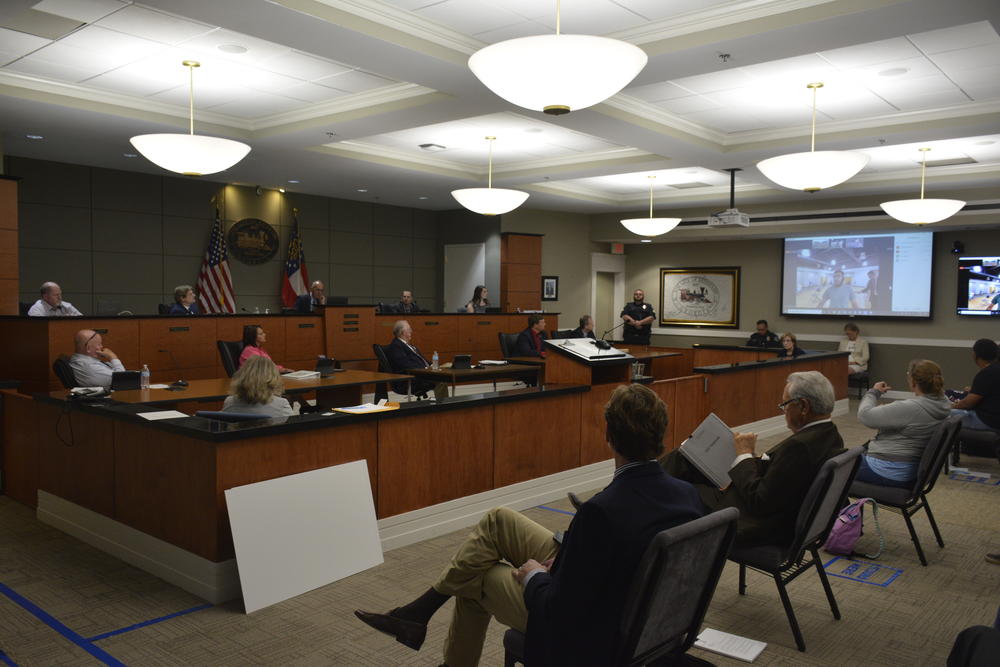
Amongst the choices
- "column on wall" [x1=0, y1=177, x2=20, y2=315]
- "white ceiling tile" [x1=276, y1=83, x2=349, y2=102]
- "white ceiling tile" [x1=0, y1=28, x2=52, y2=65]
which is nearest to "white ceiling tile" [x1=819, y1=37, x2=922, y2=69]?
"white ceiling tile" [x1=276, y1=83, x2=349, y2=102]

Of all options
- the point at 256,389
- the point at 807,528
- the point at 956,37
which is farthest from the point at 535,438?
the point at 956,37

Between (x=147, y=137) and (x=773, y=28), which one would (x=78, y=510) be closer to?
(x=147, y=137)

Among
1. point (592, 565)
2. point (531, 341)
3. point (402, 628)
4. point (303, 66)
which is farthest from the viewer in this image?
point (531, 341)

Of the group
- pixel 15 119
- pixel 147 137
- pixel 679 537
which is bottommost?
pixel 679 537

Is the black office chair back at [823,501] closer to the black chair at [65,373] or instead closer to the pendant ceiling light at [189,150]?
the pendant ceiling light at [189,150]

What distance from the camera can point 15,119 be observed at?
7.38m

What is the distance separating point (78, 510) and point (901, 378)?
12272 millimetres

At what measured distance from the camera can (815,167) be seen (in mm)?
6535

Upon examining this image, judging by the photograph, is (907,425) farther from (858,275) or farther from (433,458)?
(858,275)

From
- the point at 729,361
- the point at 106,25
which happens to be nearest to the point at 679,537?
the point at 106,25

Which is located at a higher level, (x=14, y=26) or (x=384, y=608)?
(x=14, y=26)

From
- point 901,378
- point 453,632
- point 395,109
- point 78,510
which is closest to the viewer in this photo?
point 453,632

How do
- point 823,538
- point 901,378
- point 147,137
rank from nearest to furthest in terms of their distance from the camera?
point 823,538 < point 147,137 < point 901,378

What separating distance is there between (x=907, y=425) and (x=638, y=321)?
796 cm
